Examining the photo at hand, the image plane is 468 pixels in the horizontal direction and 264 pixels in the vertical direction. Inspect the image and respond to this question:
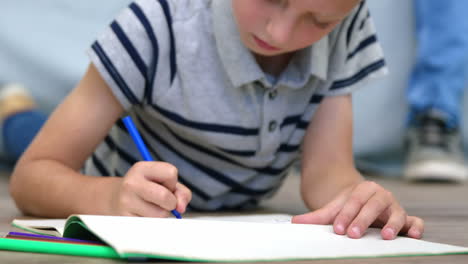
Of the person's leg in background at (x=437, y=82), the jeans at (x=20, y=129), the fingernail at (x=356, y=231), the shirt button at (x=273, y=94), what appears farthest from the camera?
the person's leg in background at (x=437, y=82)

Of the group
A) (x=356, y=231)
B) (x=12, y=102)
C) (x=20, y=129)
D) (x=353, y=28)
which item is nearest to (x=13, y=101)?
(x=12, y=102)

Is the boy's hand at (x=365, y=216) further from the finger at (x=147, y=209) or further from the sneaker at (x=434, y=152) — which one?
the sneaker at (x=434, y=152)

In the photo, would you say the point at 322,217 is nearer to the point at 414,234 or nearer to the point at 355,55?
the point at 414,234

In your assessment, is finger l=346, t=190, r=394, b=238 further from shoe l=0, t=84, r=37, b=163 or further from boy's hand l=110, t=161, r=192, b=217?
shoe l=0, t=84, r=37, b=163

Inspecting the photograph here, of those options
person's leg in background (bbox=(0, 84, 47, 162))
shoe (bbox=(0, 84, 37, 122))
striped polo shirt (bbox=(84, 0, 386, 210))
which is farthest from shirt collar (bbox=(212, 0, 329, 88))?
shoe (bbox=(0, 84, 37, 122))

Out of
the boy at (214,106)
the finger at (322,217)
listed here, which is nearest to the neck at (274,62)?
the boy at (214,106)

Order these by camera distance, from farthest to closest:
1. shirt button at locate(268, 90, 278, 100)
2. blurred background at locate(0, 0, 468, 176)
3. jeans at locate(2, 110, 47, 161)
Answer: blurred background at locate(0, 0, 468, 176)
jeans at locate(2, 110, 47, 161)
shirt button at locate(268, 90, 278, 100)

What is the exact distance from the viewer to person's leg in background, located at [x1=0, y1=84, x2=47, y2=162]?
1433mm

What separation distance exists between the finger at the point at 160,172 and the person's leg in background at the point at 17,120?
34.1 inches

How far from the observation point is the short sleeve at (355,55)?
84 cm

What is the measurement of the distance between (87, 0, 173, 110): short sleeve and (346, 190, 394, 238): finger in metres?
0.28

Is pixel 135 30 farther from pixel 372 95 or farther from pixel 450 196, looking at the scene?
pixel 372 95

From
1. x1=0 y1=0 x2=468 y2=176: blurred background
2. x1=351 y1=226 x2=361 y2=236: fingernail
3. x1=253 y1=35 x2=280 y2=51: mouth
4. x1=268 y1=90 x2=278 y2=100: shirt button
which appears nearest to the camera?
x1=351 y1=226 x2=361 y2=236: fingernail

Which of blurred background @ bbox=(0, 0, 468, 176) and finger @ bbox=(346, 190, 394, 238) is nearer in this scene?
finger @ bbox=(346, 190, 394, 238)
